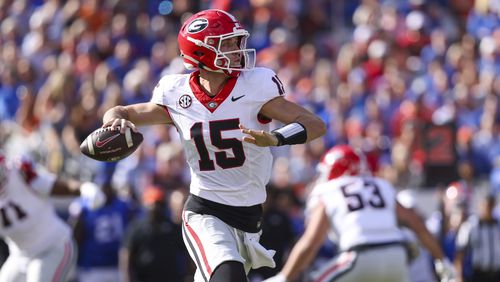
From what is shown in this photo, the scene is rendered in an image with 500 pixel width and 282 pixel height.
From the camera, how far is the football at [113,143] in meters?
5.06

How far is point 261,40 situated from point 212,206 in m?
7.62

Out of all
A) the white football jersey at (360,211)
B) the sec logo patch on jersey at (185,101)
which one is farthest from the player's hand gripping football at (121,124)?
the white football jersey at (360,211)

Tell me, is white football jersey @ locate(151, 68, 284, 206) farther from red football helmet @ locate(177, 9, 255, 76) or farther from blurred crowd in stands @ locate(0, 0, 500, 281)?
blurred crowd in stands @ locate(0, 0, 500, 281)

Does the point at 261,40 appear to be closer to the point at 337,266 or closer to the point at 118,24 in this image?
the point at 118,24

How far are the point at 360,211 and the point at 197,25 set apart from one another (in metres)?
2.57

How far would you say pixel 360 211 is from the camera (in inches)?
294

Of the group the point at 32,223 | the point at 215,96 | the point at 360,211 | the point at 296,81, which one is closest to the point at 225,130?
the point at 215,96

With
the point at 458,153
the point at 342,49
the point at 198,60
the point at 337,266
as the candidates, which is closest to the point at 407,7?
the point at 342,49

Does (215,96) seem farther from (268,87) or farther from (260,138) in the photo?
(260,138)

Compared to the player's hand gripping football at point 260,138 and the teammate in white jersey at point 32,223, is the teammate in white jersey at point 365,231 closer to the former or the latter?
the teammate in white jersey at point 32,223

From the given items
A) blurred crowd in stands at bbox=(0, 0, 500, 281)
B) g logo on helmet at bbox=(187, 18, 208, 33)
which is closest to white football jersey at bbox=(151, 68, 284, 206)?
g logo on helmet at bbox=(187, 18, 208, 33)

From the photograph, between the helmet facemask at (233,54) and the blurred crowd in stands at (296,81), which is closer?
the helmet facemask at (233,54)

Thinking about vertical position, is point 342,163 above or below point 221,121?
below

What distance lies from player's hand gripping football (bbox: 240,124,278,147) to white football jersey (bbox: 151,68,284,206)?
325 millimetres
